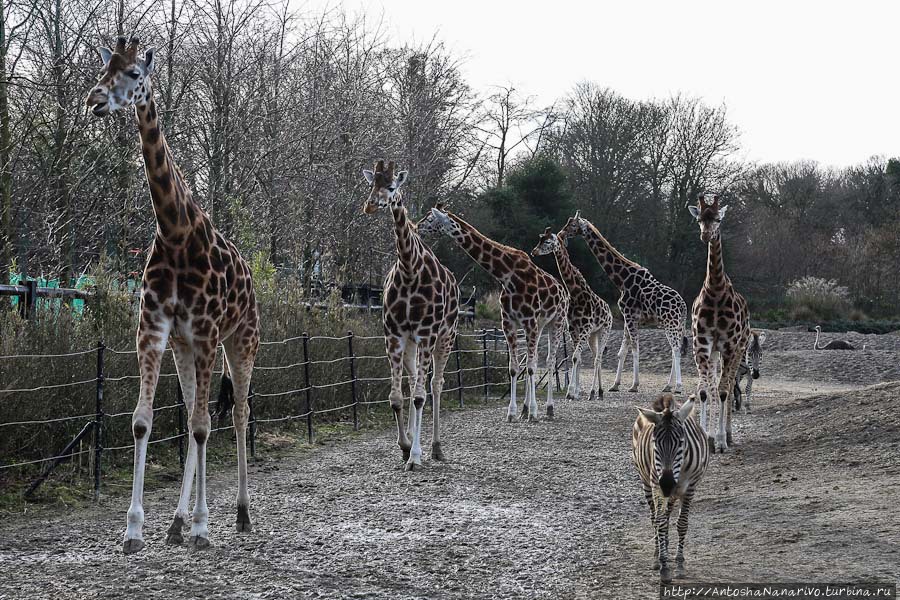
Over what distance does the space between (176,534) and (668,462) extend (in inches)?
134

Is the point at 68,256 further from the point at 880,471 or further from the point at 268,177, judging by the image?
the point at 880,471

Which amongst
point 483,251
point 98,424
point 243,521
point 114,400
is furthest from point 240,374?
point 483,251

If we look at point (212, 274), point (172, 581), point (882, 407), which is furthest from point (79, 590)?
point (882, 407)

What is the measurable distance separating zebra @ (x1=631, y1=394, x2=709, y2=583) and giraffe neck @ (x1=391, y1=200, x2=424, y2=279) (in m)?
4.62

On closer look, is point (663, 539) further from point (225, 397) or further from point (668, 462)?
point (225, 397)

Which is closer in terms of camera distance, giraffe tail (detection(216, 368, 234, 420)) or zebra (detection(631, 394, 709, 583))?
zebra (detection(631, 394, 709, 583))

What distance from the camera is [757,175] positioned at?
1896 inches

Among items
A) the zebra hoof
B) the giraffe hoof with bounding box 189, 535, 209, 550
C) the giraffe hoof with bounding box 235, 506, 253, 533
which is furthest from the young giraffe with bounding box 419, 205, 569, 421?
the zebra hoof

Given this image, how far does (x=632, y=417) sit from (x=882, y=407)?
3.73 meters

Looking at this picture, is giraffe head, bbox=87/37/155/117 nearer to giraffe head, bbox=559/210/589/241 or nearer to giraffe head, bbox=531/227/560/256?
giraffe head, bbox=531/227/560/256

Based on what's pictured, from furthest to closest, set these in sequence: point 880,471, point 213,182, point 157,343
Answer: point 213,182 → point 880,471 → point 157,343

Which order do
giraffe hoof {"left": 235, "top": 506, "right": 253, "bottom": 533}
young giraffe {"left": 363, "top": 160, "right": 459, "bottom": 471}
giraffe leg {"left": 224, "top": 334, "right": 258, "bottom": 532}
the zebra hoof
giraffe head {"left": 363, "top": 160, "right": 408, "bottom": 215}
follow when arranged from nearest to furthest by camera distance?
1. the zebra hoof
2. giraffe hoof {"left": 235, "top": 506, "right": 253, "bottom": 533}
3. giraffe leg {"left": 224, "top": 334, "right": 258, "bottom": 532}
4. giraffe head {"left": 363, "top": 160, "right": 408, "bottom": 215}
5. young giraffe {"left": 363, "top": 160, "right": 459, "bottom": 471}

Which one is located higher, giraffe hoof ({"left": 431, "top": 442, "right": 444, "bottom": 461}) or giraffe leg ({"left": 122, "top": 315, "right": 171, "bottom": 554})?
giraffe leg ({"left": 122, "top": 315, "right": 171, "bottom": 554})

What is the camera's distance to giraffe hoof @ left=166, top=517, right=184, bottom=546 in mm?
6414
